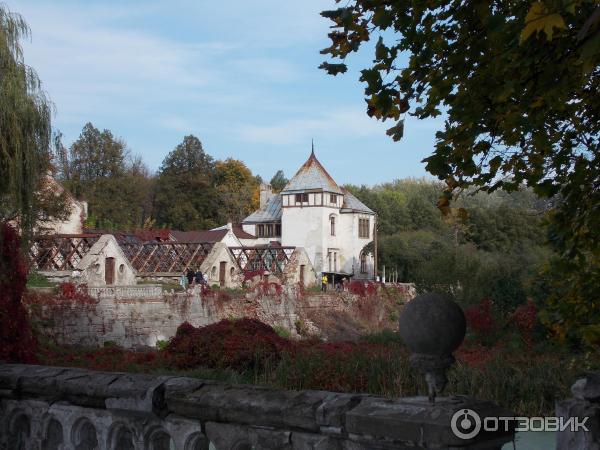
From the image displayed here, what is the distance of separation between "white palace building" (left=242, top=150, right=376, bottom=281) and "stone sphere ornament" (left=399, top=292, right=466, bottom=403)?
178ft

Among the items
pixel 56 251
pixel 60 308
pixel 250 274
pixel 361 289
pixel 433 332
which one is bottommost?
pixel 60 308

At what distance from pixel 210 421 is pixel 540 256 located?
4844 cm

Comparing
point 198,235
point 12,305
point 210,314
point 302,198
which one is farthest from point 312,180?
point 12,305

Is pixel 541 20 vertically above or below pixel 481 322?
above

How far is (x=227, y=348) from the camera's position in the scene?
17.0 m

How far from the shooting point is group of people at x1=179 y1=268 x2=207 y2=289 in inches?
1320

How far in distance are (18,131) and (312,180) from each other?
43.9 m

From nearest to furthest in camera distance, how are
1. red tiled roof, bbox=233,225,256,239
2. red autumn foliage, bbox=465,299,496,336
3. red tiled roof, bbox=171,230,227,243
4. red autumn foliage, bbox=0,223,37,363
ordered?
red autumn foliage, bbox=0,223,37,363, red autumn foliage, bbox=465,299,496,336, red tiled roof, bbox=171,230,227,243, red tiled roof, bbox=233,225,256,239

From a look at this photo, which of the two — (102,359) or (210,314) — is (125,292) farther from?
(102,359)

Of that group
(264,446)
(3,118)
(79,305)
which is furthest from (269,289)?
(264,446)

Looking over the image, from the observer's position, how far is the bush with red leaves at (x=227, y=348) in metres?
16.8

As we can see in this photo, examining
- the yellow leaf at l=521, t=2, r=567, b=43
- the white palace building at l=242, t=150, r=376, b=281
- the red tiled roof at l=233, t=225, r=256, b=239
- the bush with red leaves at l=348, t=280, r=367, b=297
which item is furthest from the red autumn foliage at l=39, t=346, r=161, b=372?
the red tiled roof at l=233, t=225, r=256, b=239

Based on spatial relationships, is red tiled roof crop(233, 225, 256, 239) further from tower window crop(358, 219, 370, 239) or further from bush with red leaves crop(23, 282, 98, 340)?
bush with red leaves crop(23, 282, 98, 340)

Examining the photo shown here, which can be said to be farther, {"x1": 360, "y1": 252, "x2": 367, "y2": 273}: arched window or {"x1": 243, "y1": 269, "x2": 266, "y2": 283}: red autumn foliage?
{"x1": 360, "y1": 252, "x2": 367, "y2": 273}: arched window
